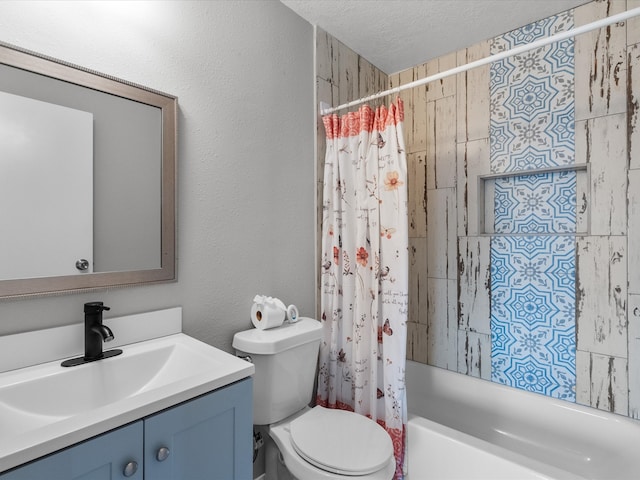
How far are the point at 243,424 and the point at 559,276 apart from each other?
6.15 feet

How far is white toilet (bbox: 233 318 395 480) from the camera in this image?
129 centimetres

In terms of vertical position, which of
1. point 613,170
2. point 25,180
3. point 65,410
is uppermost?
point 613,170

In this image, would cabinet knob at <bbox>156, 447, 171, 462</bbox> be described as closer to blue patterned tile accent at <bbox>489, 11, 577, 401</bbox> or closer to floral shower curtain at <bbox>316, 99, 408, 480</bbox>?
floral shower curtain at <bbox>316, 99, 408, 480</bbox>

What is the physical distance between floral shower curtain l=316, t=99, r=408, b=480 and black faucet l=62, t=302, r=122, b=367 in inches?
45.4

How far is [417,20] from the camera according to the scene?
2014 mm

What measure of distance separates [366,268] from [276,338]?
0.64 meters

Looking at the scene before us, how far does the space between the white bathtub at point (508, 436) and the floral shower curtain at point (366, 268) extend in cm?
18

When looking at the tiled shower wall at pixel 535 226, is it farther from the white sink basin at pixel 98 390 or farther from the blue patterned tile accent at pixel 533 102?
the white sink basin at pixel 98 390

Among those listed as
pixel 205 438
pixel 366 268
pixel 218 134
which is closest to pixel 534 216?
pixel 366 268

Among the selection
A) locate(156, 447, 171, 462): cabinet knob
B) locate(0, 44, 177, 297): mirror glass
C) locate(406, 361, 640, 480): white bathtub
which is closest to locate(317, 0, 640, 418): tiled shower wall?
locate(406, 361, 640, 480): white bathtub

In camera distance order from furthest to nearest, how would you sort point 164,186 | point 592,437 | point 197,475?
point 592,437
point 164,186
point 197,475

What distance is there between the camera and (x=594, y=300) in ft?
6.13

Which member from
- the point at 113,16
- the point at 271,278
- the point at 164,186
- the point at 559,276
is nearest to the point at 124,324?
the point at 164,186

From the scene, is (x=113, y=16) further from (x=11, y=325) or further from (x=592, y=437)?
(x=592, y=437)
